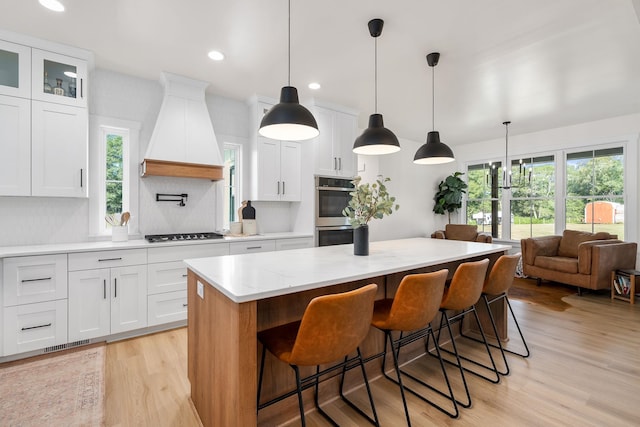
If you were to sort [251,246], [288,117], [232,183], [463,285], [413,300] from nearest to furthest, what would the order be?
[413,300] < [288,117] < [463,285] < [251,246] < [232,183]

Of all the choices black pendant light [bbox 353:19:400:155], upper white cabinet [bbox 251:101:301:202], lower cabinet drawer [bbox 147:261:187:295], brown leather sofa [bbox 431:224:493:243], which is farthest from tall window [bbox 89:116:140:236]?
brown leather sofa [bbox 431:224:493:243]

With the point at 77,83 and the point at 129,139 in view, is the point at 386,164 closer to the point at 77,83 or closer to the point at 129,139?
the point at 129,139

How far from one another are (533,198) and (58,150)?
7.37m

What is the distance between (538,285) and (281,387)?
5.13m

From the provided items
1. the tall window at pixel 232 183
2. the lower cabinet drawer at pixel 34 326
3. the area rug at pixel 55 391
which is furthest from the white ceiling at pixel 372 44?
the area rug at pixel 55 391

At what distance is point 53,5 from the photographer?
2291 millimetres

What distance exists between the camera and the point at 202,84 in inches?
142

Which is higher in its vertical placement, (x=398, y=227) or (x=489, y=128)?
(x=489, y=128)

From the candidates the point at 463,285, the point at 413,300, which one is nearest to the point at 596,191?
the point at 463,285

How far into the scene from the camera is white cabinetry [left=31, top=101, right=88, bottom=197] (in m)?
2.76

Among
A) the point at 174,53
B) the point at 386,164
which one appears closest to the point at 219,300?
the point at 174,53

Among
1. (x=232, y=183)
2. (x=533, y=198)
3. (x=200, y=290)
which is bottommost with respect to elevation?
(x=200, y=290)

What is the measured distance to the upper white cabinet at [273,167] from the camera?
404cm

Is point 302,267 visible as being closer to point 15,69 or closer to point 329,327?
point 329,327
